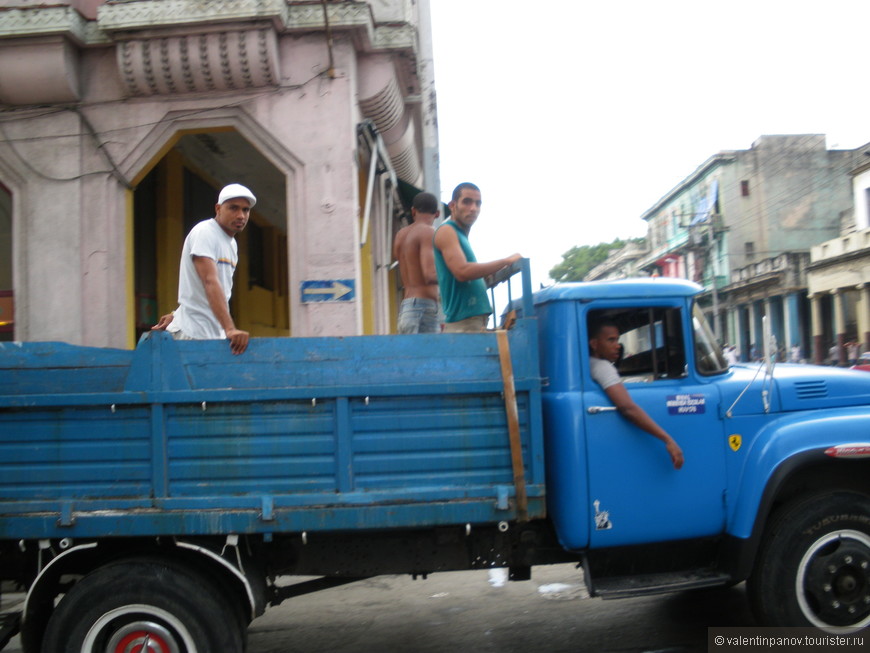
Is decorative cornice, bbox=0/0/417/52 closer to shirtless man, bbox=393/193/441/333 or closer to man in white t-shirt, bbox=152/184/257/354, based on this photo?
shirtless man, bbox=393/193/441/333

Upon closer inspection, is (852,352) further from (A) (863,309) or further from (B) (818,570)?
(B) (818,570)

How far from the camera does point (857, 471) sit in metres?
3.96

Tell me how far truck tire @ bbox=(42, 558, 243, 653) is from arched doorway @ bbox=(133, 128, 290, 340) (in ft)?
18.5

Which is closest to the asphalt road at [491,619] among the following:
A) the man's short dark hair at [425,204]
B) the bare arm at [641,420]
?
the bare arm at [641,420]

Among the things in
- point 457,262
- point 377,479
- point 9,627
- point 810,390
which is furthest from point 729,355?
point 9,627

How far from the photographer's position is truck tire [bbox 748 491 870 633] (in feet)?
12.3

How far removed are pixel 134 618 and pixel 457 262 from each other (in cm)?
235

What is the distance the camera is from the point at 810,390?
156 inches

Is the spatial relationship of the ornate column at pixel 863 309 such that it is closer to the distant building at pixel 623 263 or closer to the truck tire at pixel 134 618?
the distant building at pixel 623 263

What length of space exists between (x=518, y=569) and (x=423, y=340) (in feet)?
4.27

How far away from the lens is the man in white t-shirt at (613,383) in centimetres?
365

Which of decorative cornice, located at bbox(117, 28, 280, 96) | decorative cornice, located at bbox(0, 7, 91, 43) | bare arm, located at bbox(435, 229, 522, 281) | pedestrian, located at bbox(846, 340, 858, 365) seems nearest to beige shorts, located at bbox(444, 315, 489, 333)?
bare arm, located at bbox(435, 229, 522, 281)

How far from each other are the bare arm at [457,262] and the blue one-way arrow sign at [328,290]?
3212mm

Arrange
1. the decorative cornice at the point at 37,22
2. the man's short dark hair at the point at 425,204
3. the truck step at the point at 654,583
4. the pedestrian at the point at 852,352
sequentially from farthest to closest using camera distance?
the pedestrian at the point at 852,352, the decorative cornice at the point at 37,22, the man's short dark hair at the point at 425,204, the truck step at the point at 654,583
